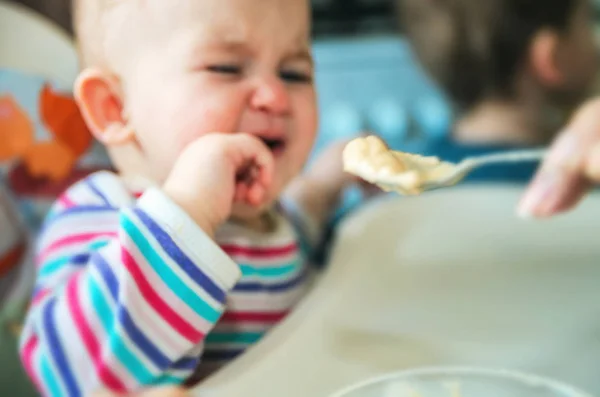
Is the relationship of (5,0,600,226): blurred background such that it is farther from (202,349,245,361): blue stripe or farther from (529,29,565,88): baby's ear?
(202,349,245,361): blue stripe

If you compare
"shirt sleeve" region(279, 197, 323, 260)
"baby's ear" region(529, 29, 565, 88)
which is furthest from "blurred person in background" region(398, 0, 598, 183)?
"shirt sleeve" region(279, 197, 323, 260)

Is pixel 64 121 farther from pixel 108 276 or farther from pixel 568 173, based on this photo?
pixel 568 173

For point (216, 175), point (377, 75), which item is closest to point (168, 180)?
point (216, 175)

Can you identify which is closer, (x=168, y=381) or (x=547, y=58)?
(x=168, y=381)

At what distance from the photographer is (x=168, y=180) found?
0.98ft

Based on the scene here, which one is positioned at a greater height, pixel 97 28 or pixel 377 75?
pixel 97 28

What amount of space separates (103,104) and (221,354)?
0.13 m

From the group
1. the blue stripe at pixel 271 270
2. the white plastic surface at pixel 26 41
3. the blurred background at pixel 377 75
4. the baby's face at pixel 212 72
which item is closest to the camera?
the baby's face at pixel 212 72

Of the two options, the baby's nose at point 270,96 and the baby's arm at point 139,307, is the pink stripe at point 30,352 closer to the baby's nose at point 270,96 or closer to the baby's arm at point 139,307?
the baby's arm at point 139,307

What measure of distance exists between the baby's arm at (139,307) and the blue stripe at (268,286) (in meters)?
0.05

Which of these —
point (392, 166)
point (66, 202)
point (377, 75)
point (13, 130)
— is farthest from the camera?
point (377, 75)

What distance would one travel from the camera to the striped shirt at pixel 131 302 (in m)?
0.29

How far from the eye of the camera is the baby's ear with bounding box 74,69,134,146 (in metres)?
0.27

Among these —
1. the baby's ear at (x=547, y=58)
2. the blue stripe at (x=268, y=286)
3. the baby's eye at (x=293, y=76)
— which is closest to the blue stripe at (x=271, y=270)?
the blue stripe at (x=268, y=286)
